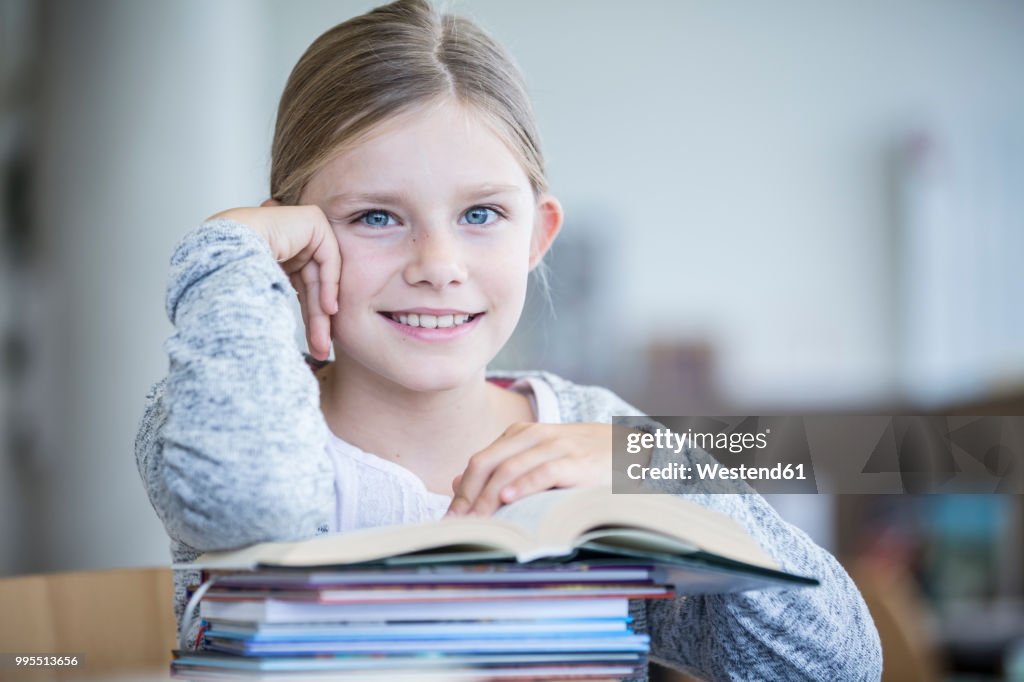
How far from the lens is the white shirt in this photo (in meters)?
0.96

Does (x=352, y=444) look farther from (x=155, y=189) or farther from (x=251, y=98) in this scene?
(x=251, y=98)

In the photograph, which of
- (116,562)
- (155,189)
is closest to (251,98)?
(155,189)

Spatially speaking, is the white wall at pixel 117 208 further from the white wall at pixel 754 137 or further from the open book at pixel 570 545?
the open book at pixel 570 545

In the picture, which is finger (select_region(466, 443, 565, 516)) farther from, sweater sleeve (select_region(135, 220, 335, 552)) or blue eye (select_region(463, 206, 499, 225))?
blue eye (select_region(463, 206, 499, 225))

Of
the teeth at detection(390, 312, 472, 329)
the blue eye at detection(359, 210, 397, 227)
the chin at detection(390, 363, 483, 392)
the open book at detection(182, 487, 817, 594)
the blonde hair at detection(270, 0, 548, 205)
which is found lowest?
the open book at detection(182, 487, 817, 594)

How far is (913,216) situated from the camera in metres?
4.28

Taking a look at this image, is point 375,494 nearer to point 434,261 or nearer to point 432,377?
point 432,377

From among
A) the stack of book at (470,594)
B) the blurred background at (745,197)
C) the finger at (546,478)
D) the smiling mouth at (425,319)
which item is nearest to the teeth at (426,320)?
the smiling mouth at (425,319)

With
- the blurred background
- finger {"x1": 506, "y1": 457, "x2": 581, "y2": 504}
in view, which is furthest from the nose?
the blurred background

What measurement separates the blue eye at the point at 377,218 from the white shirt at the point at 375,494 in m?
0.21

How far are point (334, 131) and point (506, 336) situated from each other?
24 centimetres

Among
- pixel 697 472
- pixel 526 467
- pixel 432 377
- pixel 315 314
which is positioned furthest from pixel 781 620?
pixel 315 314

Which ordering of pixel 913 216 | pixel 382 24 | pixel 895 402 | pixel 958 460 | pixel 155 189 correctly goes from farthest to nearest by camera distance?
pixel 913 216, pixel 895 402, pixel 155 189, pixel 958 460, pixel 382 24

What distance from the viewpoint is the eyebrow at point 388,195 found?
0.88 metres
